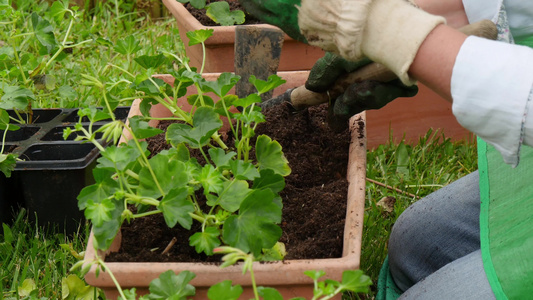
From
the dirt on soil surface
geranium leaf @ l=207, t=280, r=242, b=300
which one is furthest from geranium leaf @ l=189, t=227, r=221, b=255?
the dirt on soil surface

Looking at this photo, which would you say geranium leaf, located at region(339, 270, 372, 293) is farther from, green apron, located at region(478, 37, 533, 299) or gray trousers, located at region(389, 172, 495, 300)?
gray trousers, located at region(389, 172, 495, 300)

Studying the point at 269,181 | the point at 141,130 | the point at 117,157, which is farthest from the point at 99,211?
the point at 269,181

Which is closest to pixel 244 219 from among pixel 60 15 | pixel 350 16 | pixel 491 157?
pixel 350 16

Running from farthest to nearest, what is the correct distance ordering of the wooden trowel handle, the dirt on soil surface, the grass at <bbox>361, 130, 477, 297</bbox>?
the dirt on soil surface < the grass at <bbox>361, 130, 477, 297</bbox> < the wooden trowel handle

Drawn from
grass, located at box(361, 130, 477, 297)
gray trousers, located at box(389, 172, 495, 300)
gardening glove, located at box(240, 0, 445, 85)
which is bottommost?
grass, located at box(361, 130, 477, 297)

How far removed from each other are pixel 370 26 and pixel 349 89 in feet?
0.97

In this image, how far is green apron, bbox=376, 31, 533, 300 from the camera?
46.0 inches

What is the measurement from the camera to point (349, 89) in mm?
1278

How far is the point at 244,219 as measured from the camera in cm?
103

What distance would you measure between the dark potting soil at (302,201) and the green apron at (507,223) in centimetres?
29

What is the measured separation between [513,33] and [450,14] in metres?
0.16

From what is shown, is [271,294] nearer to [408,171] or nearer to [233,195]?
[233,195]

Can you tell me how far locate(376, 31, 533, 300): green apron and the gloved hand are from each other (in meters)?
0.25

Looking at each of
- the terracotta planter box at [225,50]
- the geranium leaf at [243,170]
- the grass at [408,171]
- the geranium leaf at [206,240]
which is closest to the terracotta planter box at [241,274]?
the geranium leaf at [206,240]
